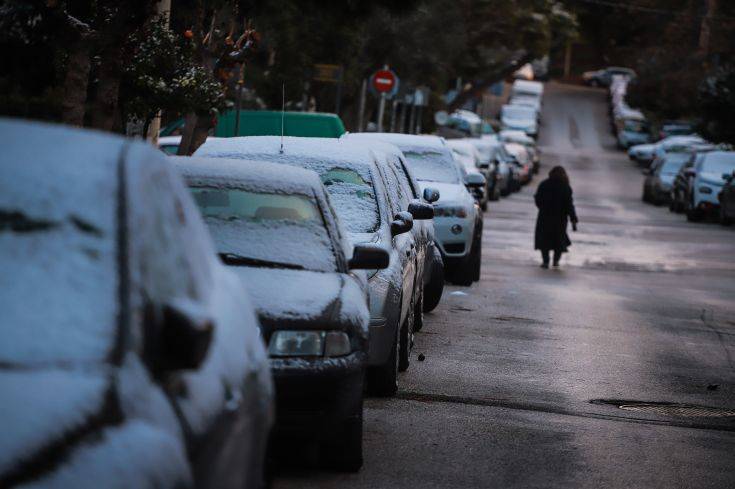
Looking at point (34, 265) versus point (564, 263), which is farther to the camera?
point (564, 263)

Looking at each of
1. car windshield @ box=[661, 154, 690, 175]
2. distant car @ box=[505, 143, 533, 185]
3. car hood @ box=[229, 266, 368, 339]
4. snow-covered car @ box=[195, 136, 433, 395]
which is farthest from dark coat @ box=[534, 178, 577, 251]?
distant car @ box=[505, 143, 533, 185]

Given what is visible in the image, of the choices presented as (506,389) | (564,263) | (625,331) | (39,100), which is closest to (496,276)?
(564,263)

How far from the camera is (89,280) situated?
395 centimetres

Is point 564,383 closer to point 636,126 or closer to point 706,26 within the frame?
point 706,26

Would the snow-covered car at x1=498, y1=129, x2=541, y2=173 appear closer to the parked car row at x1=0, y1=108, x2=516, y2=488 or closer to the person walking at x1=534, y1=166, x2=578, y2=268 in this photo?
the person walking at x1=534, y1=166, x2=578, y2=268

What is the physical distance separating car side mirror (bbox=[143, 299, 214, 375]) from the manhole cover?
22.6ft

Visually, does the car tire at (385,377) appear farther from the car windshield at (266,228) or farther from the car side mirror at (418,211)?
the car side mirror at (418,211)

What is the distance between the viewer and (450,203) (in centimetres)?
1948

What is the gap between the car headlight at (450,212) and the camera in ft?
63.2

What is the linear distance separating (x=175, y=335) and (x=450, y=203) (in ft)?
51.1

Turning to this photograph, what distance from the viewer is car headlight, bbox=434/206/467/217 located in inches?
758

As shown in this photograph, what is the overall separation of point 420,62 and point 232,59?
2868 centimetres

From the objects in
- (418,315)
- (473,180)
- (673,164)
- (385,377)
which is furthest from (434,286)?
(673,164)

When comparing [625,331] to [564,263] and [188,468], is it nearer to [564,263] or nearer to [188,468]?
[564,263]
